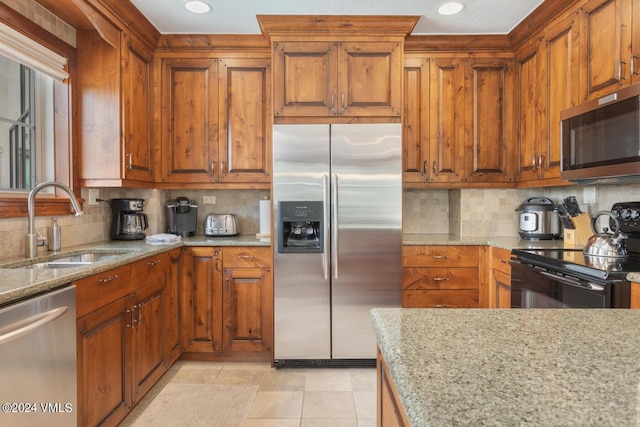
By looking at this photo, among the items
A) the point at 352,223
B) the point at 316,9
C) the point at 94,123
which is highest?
the point at 316,9

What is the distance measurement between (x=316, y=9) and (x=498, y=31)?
56.0 inches

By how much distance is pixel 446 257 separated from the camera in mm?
2799

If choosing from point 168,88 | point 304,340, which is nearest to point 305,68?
point 168,88

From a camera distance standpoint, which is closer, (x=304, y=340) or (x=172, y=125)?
(x=304, y=340)

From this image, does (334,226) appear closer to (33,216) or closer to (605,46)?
(33,216)

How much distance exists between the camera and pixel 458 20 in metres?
2.69

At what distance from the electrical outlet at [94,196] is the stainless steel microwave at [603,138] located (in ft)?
10.00

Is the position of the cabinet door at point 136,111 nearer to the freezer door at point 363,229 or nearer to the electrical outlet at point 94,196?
the electrical outlet at point 94,196

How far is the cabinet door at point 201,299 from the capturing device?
2768 mm

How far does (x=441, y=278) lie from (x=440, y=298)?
15 cm

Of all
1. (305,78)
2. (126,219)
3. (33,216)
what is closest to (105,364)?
(33,216)

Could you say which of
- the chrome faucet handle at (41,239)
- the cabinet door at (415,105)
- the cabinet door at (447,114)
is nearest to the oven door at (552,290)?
the cabinet door at (447,114)

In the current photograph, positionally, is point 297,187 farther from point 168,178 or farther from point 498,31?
point 498,31

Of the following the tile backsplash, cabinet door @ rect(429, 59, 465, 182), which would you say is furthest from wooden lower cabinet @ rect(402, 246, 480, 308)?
cabinet door @ rect(429, 59, 465, 182)
